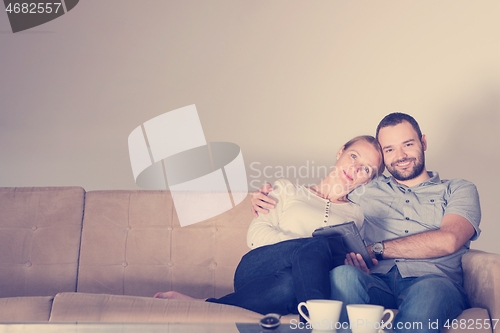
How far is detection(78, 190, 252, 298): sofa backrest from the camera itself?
170 cm

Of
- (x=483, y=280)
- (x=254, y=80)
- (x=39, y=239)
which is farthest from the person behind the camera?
(x=254, y=80)

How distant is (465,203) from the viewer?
144 cm

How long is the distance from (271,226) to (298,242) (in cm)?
26

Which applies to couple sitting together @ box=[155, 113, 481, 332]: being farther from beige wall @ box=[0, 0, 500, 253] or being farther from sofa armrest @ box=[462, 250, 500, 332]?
beige wall @ box=[0, 0, 500, 253]

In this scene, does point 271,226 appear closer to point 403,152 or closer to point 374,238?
point 374,238

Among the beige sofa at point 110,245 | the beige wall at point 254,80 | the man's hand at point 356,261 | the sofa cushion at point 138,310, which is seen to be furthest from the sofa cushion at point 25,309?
the man's hand at point 356,261

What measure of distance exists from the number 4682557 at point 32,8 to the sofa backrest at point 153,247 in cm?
125

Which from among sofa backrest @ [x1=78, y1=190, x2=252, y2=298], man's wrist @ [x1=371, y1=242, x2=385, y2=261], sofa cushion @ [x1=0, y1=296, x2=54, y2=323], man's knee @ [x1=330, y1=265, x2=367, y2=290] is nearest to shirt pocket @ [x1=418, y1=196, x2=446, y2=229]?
man's wrist @ [x1=371, y1=242, x2=385, y2=261]

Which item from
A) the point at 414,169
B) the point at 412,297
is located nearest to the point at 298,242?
the point at 412,297

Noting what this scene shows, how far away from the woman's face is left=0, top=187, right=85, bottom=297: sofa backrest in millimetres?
1185

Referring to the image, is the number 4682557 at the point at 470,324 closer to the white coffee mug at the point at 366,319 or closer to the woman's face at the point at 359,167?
the white coffee mug at the point at 366,319

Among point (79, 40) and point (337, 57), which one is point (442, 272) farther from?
point (79, 40)

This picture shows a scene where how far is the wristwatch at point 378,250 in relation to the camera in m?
1.41

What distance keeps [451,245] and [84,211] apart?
1514 millimetres
